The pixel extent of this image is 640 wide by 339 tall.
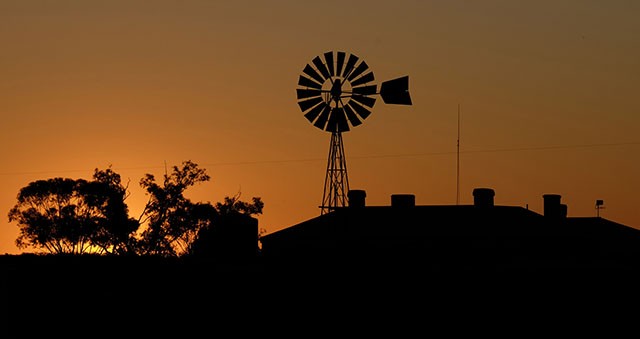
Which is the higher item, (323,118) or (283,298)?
(323,118)

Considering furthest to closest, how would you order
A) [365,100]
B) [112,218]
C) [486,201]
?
[112,218] < [365,100] < [486,201]

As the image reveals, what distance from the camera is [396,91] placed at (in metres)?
59.6

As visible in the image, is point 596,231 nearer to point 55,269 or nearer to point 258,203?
point 55,269

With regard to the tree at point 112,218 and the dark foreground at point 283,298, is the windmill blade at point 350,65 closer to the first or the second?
the dark foreground at point 283,298

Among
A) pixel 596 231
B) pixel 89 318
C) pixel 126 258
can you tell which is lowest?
pixel 89 318

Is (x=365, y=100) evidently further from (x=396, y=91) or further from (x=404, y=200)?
(x=404, y=200)

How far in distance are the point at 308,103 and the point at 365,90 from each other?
256cm

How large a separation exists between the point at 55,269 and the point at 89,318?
767cm

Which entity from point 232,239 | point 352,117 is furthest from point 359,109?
point 232,239

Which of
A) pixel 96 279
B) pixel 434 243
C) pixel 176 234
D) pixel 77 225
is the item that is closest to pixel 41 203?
pixel 77 225

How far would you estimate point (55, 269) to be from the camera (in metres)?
43.3

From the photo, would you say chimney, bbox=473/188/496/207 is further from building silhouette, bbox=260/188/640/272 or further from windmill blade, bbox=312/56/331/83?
windmill blade, bbox=312/56/331/83

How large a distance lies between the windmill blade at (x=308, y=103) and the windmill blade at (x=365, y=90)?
5.19ft

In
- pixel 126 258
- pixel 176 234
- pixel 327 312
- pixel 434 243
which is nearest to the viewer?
pixel 327 312
